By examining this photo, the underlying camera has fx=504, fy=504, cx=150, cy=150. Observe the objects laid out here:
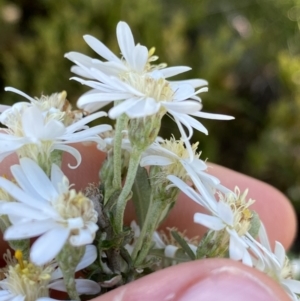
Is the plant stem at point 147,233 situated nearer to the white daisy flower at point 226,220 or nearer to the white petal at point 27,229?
the white daisy flower at point 226,220

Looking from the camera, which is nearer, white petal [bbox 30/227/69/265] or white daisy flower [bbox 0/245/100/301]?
white petal [bbox 30/227/69/265]

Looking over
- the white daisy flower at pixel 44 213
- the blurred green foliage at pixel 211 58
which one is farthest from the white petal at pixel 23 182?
the blurred green foliage at pixel 211 58

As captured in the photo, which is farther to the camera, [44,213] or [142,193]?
[142,193]

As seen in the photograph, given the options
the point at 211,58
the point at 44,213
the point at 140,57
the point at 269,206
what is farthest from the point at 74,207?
the point at 211,58

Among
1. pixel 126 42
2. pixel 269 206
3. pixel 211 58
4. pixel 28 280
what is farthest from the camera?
pixel 211 58

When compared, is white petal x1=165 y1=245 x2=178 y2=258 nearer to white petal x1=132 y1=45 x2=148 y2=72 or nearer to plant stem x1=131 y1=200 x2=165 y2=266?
plant stem x1=131 y1=200 x2=165 y2=266

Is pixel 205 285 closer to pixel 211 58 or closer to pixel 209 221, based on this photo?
pixel 209 221

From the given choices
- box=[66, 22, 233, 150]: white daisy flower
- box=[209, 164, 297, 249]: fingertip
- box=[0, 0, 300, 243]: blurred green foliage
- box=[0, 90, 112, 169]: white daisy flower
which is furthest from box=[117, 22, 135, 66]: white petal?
box=[0, 0, 300, 243]: blurred green foliage
